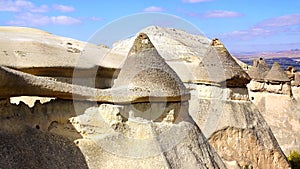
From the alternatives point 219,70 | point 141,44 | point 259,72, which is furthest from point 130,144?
point 259,72

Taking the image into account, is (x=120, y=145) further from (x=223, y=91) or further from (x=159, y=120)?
(x=223, y=91)

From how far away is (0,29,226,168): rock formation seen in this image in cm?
458

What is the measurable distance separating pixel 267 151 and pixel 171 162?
148 inches

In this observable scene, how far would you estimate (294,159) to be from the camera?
11.4 m

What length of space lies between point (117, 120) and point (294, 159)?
733 cm

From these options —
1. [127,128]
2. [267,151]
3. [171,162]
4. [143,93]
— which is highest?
[143,93]

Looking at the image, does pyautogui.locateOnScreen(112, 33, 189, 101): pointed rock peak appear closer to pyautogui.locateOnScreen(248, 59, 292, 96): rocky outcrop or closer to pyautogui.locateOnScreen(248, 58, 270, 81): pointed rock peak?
pyautogui.locateOnScreen(248, 59, 292, 96): rocky outcrop

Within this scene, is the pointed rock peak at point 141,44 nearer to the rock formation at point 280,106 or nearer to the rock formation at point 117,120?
the rock formation at point 117,120

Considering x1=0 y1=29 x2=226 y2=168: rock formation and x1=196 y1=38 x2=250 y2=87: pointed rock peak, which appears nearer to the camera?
Answer: x1=0 y1=29 x2=226 y2=168: rock formation

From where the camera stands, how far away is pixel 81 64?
6.54 m

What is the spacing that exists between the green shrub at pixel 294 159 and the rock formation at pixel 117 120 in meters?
5.69

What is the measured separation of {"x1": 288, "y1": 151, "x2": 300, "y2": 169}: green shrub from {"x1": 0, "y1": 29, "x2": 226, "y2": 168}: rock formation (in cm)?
569

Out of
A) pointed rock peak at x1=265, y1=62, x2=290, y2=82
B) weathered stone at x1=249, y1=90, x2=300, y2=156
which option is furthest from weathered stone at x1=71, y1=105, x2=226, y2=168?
pointed rock peak at x1=265, y1=62, x2=290, y2=82

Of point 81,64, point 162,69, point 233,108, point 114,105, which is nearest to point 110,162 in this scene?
point 114,105
